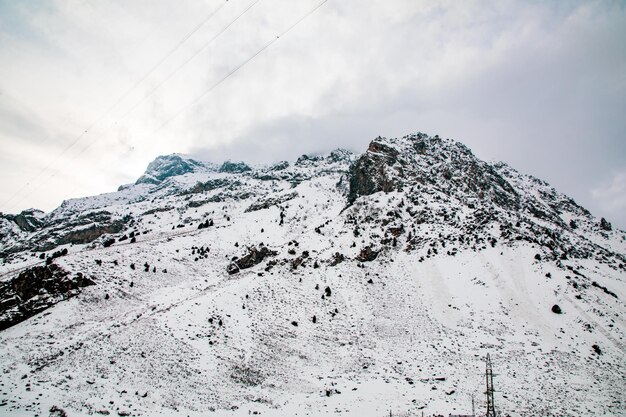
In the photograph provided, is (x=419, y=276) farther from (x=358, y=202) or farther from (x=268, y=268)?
(x=358, y=202)

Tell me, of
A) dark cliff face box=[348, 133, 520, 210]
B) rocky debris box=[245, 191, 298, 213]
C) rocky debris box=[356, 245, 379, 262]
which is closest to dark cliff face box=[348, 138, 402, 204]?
dark cliff face box=[348, 133, 520, 210]

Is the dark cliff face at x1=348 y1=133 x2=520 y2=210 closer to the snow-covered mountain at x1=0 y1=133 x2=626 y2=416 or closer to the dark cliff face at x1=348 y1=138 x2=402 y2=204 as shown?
the dark cliff face at x1=348 y1=138 x2=402 y2=204

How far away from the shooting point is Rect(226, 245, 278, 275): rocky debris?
180 ft

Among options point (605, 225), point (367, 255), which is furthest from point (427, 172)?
point (605, 225)

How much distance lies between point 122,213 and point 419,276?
126905mm

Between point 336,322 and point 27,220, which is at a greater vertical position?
point 27,220

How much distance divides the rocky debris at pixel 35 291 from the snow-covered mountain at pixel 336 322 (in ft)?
0.62

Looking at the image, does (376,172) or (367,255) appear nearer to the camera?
(367,255)

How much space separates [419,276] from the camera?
47.2 metres

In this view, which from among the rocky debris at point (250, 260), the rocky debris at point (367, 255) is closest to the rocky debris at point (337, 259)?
the rocky debris at point (367, 255)

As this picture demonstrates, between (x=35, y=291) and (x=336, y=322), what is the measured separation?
110ft

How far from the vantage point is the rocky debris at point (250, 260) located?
5497 cm

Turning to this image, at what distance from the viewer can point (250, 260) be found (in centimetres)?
5691

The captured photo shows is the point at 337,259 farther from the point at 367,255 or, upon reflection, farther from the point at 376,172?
the point at 376,172
